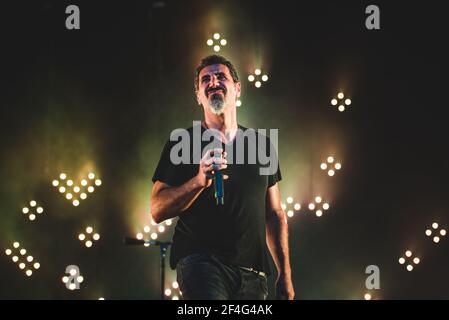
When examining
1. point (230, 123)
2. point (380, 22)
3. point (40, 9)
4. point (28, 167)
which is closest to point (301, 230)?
point (230, 123)

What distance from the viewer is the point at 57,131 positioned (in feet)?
15.9

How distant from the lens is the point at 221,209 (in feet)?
13.0

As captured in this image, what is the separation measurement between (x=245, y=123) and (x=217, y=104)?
64 centimetres

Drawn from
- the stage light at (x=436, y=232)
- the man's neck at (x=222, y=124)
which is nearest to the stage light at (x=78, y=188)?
the man's neck at (x=222, y=124)

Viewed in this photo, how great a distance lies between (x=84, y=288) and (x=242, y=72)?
6.74 feet

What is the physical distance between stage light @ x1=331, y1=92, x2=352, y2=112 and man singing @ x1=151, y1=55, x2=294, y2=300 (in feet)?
2.71

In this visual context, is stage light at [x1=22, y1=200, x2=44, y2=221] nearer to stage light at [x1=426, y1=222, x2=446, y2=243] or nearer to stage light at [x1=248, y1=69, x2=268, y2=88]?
stage light at [x1=248, y1=69, x2=268, y2=88]

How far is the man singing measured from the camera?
12.2ft

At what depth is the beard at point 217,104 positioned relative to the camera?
4312 mm

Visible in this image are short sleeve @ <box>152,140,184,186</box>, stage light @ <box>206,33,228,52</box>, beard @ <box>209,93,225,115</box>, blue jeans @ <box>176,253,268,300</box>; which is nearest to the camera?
blue jeans @ <box>176,253,268,300</box>

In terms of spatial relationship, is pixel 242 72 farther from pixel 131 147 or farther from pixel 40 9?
pixel 40 9

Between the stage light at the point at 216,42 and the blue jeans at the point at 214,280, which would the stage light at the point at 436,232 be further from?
the stage light at the point at 216,42

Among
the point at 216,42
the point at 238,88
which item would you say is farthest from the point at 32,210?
the point at 216,42

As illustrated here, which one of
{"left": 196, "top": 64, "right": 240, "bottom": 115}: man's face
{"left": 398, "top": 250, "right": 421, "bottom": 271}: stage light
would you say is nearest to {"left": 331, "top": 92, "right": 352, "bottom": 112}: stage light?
{"left": 196, "top": 64, "right": 240, "bottom": 115}: man's face
